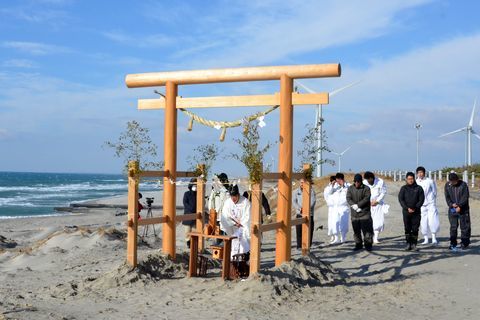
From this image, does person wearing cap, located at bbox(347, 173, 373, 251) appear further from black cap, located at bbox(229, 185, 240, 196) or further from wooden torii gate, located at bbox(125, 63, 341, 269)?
black cap, located at bbox(229, 185, 240, 196)

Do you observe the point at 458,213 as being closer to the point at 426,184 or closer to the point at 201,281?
the point at 426,184

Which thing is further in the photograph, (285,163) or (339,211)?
(339,211)

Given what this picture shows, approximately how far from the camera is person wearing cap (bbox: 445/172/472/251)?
41.8 ft

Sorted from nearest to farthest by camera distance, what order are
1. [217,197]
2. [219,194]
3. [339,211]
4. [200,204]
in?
1. [200,204]
2. [219,194]
3. [217,197]
4. [339,211]

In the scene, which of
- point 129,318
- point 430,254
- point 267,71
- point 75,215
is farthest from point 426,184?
point 75,215

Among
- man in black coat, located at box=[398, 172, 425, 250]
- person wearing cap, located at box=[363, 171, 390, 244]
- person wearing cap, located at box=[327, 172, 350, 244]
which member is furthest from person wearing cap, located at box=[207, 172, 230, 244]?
man in black coat, located at box=[398, 172, 425, 250]

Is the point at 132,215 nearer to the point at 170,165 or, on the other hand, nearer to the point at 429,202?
the point at 170,165

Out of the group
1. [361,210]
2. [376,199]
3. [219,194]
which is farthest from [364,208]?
[219,194]

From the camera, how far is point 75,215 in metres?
34.4

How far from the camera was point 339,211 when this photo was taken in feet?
47.1

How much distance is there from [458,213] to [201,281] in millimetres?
5842

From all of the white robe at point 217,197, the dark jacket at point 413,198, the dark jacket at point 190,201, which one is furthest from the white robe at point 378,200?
the dark jacket at point 190,201

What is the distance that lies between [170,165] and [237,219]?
5.31 feet

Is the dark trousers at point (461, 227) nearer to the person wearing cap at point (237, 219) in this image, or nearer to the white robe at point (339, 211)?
the white robe at point (339, 211)
